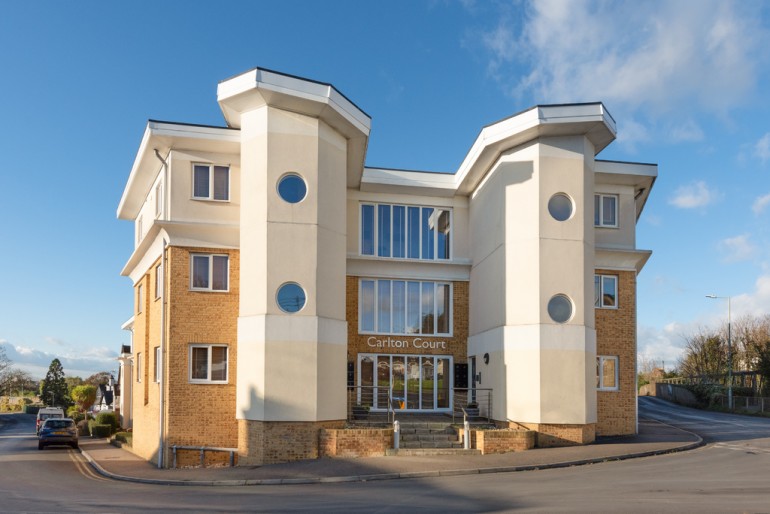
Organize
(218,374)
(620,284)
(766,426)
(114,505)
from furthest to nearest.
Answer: (766,426) < (620,284) < (218,374) < (114,505)

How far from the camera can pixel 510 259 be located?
19.7 meters

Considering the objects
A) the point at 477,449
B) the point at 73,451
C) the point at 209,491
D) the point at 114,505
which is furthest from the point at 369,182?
the point at 73,451

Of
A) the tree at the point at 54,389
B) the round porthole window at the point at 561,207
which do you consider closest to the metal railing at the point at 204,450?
the round porthole window at the point at 561,207

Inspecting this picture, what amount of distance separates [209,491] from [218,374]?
17.8 ft

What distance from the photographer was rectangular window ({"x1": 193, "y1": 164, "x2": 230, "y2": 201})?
19.7 m

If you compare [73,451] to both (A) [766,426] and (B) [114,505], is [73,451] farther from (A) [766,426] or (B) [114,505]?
(A) [766,426]

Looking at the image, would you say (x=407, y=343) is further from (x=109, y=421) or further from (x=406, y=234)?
(x=109, y=421)

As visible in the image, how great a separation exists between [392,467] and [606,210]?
39.2 feet

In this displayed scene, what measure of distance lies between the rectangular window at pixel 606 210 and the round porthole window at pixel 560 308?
4788 mm

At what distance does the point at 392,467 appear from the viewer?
50.9ft

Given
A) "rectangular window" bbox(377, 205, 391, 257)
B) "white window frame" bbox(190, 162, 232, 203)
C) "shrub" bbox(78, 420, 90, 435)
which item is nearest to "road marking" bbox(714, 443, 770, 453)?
"rectangular window" bbox(377, 205, 391, 257)

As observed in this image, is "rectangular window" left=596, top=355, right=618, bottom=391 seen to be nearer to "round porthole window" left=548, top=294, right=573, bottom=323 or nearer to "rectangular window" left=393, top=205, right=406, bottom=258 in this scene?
"round porthole window" left=548, top=294, right=573, bottom=323

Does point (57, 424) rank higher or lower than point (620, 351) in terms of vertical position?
lower

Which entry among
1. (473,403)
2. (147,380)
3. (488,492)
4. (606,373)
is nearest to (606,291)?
(606,373)
